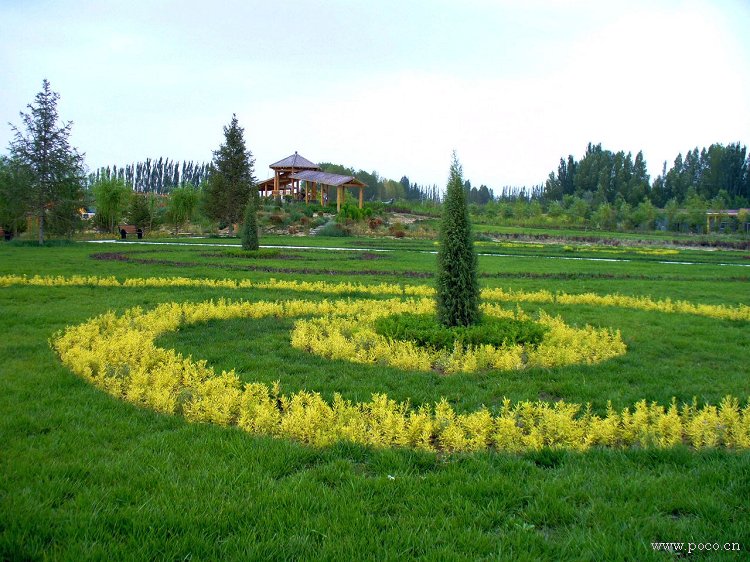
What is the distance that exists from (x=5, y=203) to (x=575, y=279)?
28642mm

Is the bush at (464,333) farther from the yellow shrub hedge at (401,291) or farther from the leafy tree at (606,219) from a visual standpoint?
the leafy tree at (606,219)

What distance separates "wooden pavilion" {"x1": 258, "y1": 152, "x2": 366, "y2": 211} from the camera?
50281mm

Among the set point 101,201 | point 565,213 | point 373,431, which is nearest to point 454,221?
point 373,431

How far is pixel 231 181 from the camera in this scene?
41.0 metres

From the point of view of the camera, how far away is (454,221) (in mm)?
7879

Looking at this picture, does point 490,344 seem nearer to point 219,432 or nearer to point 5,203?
point 219,432

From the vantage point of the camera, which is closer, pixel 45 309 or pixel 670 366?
pixel 670 366

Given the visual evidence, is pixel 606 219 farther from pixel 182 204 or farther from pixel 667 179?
pixel 182 204

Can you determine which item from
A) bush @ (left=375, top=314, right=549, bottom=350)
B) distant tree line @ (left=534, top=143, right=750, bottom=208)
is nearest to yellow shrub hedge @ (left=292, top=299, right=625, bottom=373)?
bush @ (left=375, top=314, right=549, bottom=350)

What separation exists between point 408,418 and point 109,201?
41517 mm

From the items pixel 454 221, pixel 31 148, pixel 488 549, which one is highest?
pixel 31 148

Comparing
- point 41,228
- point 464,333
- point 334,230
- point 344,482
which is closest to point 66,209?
point 41,228

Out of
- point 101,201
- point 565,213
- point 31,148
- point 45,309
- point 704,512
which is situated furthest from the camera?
point 565,213

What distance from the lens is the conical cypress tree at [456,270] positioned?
7770mm
